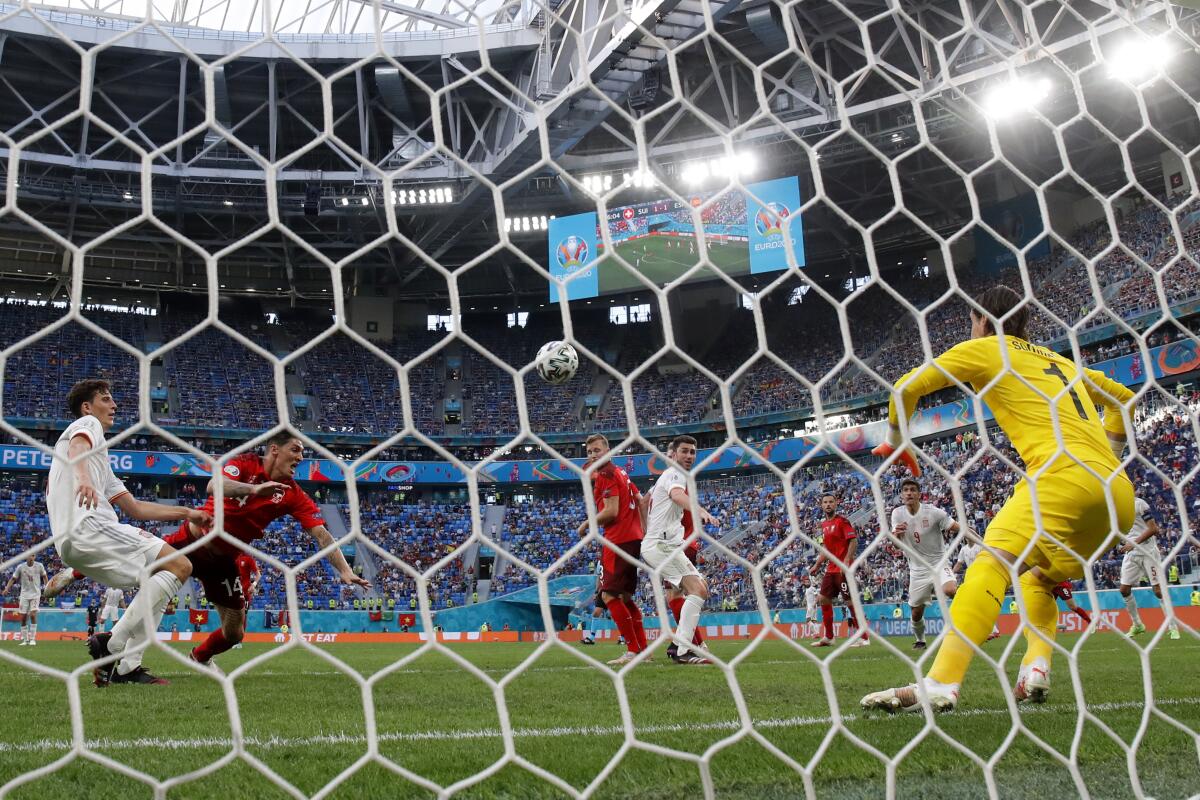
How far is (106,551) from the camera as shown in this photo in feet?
14.0

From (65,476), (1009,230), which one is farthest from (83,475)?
(1009,230)

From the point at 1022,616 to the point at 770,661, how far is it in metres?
4.54

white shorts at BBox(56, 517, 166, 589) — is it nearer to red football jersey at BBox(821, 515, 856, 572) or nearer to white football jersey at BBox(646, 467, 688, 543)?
white football jersey at BBox(646, 467, 688, 543)

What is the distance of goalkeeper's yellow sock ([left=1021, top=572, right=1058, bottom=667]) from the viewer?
136 inches

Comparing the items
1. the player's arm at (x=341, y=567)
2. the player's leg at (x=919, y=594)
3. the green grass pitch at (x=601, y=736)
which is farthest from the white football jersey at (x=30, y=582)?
the player's leg at (x=919, y=594)

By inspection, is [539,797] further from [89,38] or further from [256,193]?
[256,193]

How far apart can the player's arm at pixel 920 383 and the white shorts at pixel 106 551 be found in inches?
134

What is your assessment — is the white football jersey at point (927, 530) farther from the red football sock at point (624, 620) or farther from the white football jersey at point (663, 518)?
the red football sock at point (624, 620)

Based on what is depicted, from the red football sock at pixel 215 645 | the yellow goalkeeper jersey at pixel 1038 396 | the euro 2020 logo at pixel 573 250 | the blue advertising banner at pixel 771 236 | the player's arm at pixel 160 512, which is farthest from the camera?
the euro 2020 logo at pixel 573 250

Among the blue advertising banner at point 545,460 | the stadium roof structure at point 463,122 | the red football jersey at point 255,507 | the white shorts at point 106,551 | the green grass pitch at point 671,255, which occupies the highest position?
the stadium roof structure at point 463,122

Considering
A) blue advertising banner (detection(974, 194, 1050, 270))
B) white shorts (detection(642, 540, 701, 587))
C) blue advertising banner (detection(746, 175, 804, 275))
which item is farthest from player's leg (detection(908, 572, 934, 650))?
blue advertising banner (detection(974, 194, 1050, 270))

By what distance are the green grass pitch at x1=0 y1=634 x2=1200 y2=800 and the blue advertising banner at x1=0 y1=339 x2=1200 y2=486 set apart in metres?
16.1

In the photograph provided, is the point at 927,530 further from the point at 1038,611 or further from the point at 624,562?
the point at 1038,611

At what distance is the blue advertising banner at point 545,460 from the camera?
21750mm
